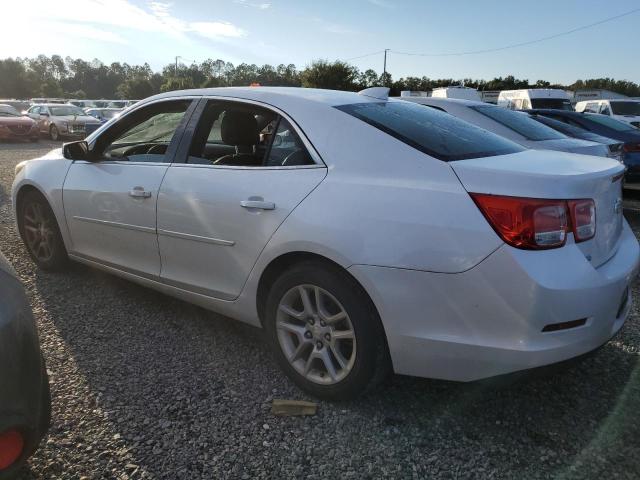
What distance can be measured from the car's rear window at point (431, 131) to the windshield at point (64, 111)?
2227 centimetres

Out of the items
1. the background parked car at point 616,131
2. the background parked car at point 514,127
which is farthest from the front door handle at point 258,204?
the background parked car at point 616,131

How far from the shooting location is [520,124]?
21.7 feet

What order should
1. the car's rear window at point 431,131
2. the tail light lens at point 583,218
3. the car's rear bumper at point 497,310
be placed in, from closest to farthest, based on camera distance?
1. the car's rear bumper at point 497,310
2. the tail light lens at point 583,218
3. the car's rear window at point 431,131

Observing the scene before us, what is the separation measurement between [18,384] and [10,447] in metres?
0.21

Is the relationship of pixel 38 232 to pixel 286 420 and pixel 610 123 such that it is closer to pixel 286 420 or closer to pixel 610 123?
pixel 286 420

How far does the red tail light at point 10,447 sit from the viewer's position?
183 centimetres

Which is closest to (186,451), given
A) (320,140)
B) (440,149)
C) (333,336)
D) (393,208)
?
(333,336)

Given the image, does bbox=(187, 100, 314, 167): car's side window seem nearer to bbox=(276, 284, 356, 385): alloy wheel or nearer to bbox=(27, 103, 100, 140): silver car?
bbox=(276, 284, 356, 385): alloy wheel

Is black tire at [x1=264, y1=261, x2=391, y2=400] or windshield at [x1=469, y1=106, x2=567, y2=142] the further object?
windshield at [x1=469, y1=106, x2=567, y2=142]

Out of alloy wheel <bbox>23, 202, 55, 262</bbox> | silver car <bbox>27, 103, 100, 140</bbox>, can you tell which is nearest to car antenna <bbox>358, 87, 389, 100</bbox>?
alloy wheel <bbox>23, 202, 55, 262</bbox>

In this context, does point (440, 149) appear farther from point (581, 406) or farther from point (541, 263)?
point (581, 406)

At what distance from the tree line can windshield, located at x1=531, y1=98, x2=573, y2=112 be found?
22949 millimetres

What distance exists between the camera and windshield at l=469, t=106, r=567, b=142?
6363 mm

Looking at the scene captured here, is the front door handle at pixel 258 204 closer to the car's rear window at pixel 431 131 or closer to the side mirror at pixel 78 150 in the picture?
the car's rear window at pixel 431 131
